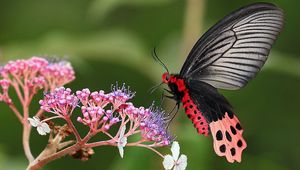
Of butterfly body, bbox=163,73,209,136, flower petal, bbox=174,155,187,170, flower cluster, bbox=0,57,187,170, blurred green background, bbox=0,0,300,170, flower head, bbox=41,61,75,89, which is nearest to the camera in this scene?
flower cluster, bbox=0,57,187,170

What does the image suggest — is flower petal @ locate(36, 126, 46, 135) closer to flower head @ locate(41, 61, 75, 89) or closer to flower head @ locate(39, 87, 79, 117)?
flower head @ locate(39, 87, 79, 117)

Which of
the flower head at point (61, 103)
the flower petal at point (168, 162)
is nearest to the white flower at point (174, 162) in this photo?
the flower petal at point (168, 162)

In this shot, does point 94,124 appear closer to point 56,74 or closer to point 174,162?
point 174,162

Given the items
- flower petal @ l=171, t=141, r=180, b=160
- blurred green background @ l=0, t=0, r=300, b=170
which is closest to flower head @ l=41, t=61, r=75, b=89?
blurred green background @ l=0, t=0, r=300, b=170

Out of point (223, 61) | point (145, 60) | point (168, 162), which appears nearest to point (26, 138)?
point (168, 162)

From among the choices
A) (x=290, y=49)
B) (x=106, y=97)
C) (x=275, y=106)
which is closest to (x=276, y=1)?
(x=290, y=49)

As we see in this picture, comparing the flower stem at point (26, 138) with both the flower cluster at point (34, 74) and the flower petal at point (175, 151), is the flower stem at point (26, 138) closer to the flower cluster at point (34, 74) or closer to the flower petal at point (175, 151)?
the flower cluster at point (34, 74)
